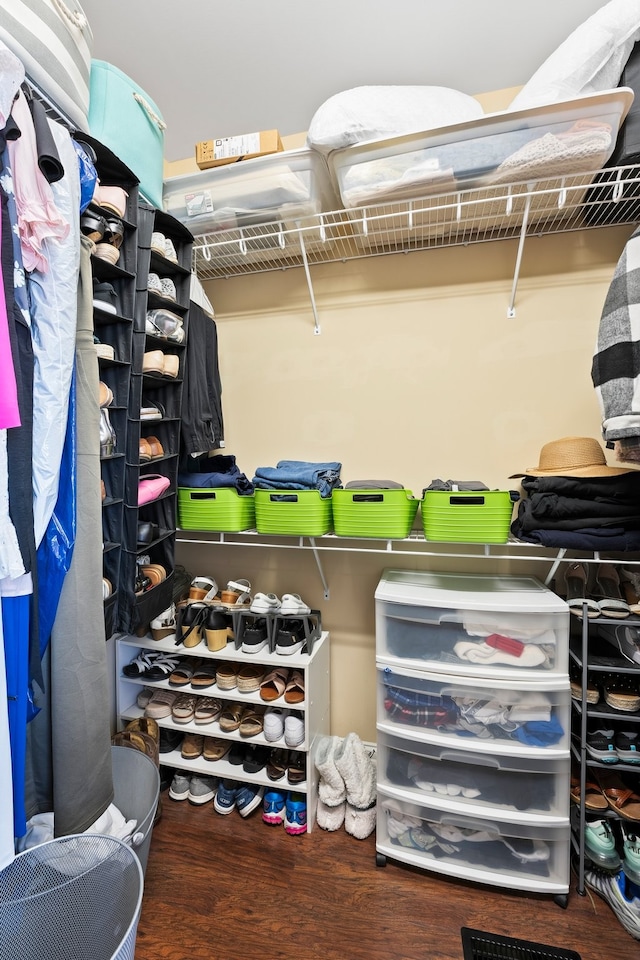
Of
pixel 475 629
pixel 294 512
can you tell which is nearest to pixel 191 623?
pixel 294 512

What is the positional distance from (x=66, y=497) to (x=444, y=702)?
1.26 m

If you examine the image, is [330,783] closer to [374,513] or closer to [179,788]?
[179,788]

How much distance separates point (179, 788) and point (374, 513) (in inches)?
53.6

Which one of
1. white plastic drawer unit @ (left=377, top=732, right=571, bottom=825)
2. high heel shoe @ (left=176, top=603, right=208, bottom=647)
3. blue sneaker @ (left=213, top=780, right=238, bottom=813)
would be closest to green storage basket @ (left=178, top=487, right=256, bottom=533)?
high heel shoe @ (left=176, top=603, right=208, bottom=647)

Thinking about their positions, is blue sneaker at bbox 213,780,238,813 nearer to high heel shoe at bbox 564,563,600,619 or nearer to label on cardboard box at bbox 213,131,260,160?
high heel shoe at bbox 564,563,600,619

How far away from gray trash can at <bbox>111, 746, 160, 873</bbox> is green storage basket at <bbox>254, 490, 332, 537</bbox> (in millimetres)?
842

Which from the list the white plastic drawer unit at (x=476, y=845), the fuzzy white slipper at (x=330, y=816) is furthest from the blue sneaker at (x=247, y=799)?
the white plastic drawer unit at (x=476, y=845)

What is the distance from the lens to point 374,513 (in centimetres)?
145

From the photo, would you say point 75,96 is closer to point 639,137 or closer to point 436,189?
point 436,189

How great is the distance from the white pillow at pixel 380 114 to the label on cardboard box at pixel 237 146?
0.80 ft

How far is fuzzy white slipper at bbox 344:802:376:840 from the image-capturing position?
155 cm

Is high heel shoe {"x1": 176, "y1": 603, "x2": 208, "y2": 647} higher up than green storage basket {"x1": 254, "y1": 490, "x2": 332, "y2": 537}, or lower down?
lower down

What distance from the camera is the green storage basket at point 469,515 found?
53.1 inches

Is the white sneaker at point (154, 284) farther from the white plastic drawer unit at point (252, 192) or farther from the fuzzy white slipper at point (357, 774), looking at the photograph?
the fuzzy white slipper at point (357, 774)
